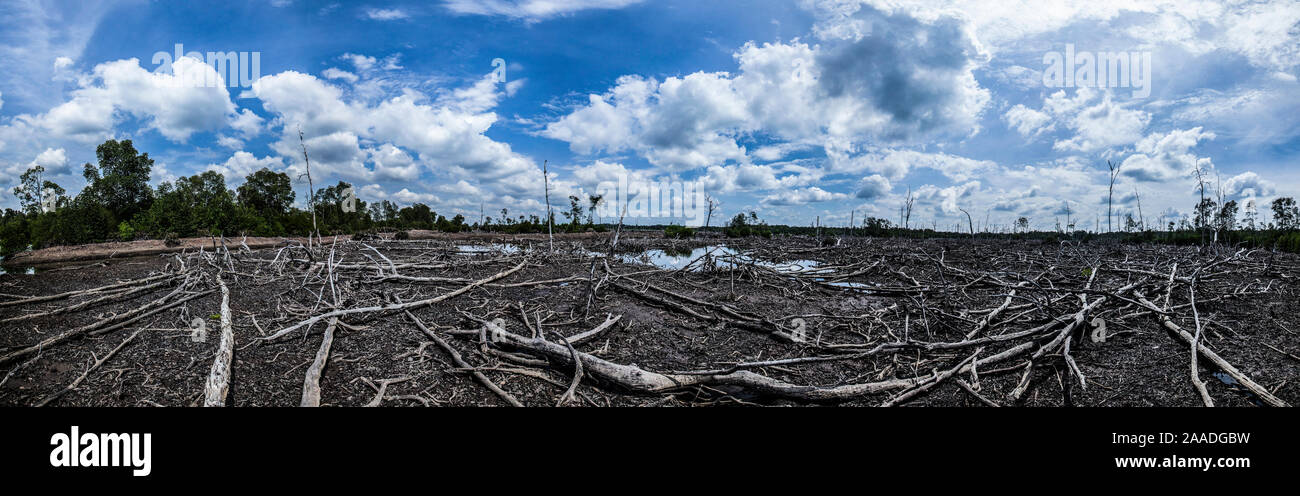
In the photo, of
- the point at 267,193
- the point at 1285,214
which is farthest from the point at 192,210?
the point at 1285,214

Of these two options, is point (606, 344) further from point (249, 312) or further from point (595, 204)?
point (595, 204)

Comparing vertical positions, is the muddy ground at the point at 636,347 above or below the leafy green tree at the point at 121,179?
below

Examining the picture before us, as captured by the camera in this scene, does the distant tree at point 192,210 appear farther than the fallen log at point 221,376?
Yes

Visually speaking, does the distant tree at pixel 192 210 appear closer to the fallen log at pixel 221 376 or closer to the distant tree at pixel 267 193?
the distant tree at pixel 267 193

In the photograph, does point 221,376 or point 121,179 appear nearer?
point 221,376

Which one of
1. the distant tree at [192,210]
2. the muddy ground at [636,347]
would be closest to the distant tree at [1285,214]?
the muddy ground at [636,347]

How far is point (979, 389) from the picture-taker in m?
5.50

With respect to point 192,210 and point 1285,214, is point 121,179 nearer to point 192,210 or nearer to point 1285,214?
Result: point 192,210

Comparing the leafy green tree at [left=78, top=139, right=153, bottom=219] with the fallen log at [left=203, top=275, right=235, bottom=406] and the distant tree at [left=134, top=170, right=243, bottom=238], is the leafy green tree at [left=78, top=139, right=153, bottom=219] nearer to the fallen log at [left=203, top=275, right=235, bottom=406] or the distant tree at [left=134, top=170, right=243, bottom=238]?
the distant tree at [left=134, top=170, right=243, bottom=238]

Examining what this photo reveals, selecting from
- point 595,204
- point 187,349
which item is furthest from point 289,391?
point 595,204

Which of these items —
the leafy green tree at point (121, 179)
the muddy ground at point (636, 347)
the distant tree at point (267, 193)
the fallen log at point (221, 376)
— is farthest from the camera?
the distant tree at point (267, 193)

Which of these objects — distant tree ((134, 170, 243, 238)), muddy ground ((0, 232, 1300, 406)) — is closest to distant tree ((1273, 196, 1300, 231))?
muddy ground ((0, 232, 1300, 406))

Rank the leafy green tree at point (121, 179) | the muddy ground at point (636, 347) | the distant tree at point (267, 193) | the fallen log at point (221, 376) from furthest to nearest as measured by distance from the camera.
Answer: the distant tree at point (267, 193) → the leafy green tree at point (121, 179) → the muddy ground at point (636, 347) → the fallen log at point (221, 376)
